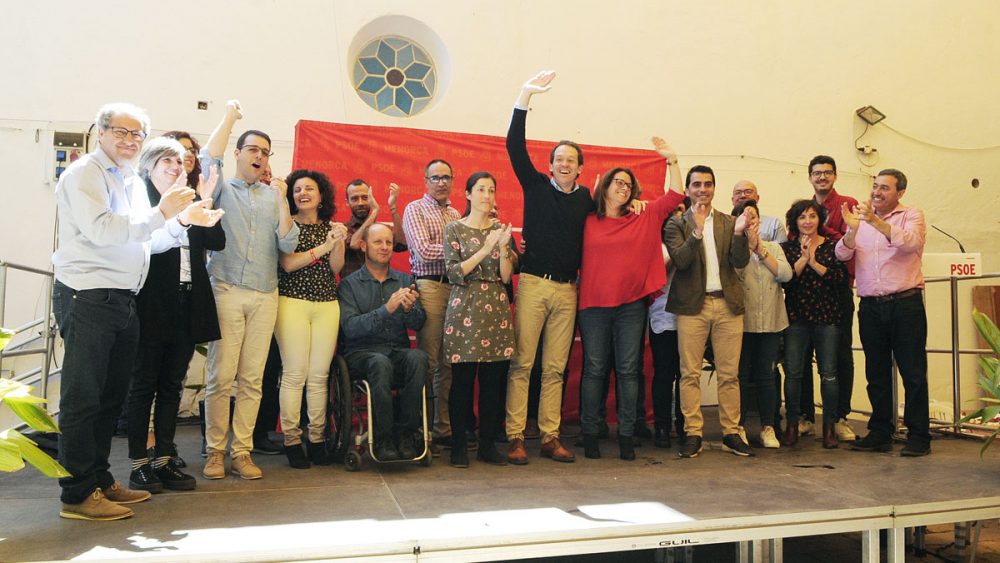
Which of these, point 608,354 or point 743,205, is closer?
point 608,354

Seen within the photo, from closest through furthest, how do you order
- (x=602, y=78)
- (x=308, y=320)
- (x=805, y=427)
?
(x=308, y=320)
(x=805, y=427)
(x=602, y=78)

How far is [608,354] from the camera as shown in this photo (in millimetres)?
3799

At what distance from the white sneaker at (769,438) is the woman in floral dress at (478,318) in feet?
4.82

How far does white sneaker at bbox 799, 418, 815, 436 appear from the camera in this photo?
448 cm

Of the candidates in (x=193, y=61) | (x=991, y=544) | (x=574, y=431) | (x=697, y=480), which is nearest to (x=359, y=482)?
(x=697, y=480)

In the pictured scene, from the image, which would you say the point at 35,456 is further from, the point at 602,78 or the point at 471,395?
the point at 602,78

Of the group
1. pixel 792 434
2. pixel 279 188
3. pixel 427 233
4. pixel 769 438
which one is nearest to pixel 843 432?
pixel 792 434

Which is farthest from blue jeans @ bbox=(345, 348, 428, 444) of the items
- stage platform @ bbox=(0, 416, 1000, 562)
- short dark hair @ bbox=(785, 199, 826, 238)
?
short dark hair @ bbox=(785, 199, 826, 238)

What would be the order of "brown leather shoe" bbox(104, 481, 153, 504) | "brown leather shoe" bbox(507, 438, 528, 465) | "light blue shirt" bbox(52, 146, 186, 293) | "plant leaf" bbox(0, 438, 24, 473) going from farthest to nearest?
"brown leather shoe" bbox(507, 438, 528, 465)
"brown leather shoe" bbox(104, 481, 153, 504)
"light blue shirt" bbox(52, 146, 186, 293)
"plant leaf" bbox(0, 438, 24, 473)

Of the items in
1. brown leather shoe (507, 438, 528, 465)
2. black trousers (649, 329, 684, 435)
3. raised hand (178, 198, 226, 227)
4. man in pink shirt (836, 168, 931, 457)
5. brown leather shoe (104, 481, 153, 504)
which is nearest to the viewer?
raised hand (178, 198, 226, 227)

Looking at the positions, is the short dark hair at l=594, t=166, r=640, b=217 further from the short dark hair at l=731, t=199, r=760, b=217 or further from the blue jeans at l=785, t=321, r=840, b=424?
the blue jeans at l=785, t=321, r=840, b=424

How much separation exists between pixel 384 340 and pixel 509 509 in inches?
46.2

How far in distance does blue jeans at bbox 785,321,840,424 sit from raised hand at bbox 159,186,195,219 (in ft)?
10.2

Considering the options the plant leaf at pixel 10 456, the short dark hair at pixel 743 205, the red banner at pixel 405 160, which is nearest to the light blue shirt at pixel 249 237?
the plant leaf at pixel 10 456
